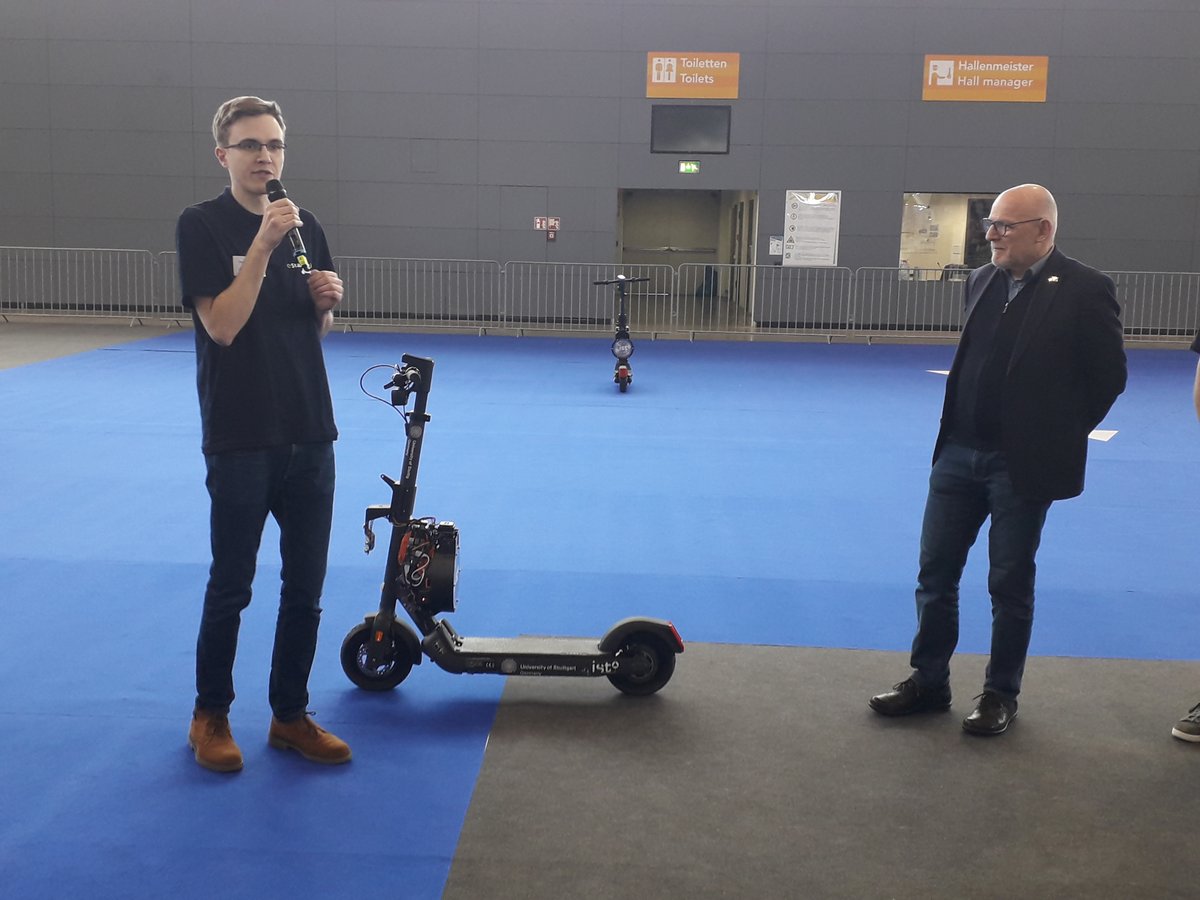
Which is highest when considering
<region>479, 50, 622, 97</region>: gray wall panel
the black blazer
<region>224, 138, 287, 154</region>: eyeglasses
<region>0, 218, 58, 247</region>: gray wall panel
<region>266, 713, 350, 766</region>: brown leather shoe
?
<region>479, 50, 622, 97</region>: gray wall panel

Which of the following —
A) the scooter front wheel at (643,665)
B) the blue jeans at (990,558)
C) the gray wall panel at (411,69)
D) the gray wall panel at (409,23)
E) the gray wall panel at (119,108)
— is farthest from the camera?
the gray wall panel at (119,108)

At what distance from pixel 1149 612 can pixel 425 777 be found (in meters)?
3.53

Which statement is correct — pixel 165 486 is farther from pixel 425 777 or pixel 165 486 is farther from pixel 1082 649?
pixel 1082 649

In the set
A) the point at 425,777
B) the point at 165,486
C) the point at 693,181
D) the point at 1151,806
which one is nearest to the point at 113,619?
the point at 425,777

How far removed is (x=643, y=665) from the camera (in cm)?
423

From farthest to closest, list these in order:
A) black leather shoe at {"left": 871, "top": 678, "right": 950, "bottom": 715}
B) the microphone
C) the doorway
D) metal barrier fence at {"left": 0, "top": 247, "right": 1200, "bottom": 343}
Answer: the doorway → metal barrier fence at {"left": 0, "top": 247, "right": 1200, "bottom": 343} → black leather shoe at {"left": 871, "top": 678, "right": 950, "bottom": 715} → the microphone

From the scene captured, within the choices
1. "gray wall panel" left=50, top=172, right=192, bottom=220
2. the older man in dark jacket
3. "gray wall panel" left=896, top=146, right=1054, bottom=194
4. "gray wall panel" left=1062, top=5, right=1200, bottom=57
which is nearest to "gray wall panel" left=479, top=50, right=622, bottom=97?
"gray wall panel" left=896, top=146, right=1054, bottom=194

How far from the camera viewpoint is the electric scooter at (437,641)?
13.3 feet

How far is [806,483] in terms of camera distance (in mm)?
7730

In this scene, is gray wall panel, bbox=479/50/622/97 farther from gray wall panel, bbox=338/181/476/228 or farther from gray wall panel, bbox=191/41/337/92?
gray wall panel, bbox=191/41/337/92

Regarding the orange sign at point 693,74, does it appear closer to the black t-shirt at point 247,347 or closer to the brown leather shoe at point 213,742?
the black t-shirt at point 247,347

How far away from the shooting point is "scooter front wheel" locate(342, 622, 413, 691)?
4230 millimetres

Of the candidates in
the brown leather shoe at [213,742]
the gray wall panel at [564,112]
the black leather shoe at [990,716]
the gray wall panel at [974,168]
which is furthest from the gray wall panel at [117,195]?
the black leather shoe at [990,716]

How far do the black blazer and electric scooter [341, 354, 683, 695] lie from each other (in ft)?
4.64
